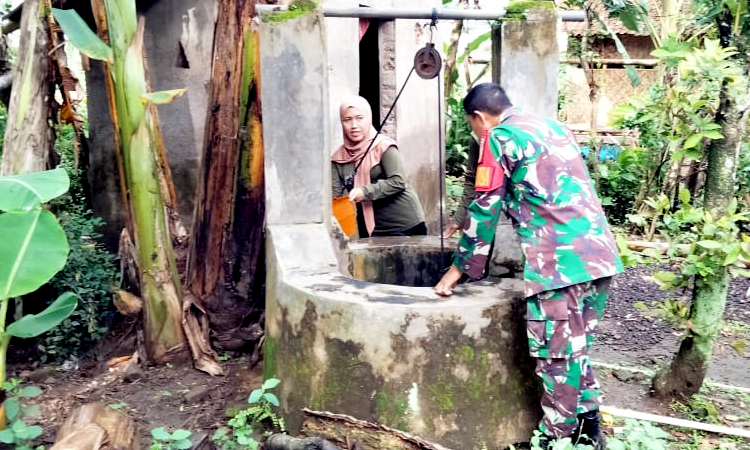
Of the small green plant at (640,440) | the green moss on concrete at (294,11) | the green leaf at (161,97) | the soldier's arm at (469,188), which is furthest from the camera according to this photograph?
the soldier's arm at (469,188)

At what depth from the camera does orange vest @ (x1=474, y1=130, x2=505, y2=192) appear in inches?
126

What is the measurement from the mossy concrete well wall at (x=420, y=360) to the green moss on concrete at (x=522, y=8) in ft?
5.19

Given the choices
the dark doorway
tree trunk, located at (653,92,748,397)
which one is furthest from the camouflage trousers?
the dark doorway

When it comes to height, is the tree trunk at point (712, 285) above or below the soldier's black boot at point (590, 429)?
above

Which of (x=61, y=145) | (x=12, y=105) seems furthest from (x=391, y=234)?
(x=61, y=145)

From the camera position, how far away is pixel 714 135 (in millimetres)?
3641

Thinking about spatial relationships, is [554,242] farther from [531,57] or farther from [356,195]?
[356,195]

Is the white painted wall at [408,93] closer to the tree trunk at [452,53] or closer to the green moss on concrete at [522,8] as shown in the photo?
the tree trunk at [452,53]

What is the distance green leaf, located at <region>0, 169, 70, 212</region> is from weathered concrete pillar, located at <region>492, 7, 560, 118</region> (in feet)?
7.94

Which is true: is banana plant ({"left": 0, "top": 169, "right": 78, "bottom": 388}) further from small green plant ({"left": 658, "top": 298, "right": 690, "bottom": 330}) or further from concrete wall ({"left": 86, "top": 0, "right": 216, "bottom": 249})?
small green plant ({"left": 658, "top": 298, "right": 690, "bottom": 330})

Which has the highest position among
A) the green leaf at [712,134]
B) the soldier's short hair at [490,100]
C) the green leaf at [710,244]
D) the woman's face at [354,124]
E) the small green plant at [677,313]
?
the soldier's short hair at [490,100]

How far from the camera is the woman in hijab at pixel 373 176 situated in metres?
4.94

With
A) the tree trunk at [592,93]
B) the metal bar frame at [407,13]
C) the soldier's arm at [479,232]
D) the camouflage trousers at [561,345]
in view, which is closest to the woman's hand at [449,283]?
the soldier's arm at [479,232]

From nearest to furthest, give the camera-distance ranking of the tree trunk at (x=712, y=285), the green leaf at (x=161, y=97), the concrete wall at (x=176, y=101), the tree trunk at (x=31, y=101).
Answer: the tree trunk at (x=712, y=285), the green leaf at (x=161, y=97), the tree trunk at (x=31, y=101), the concrete wall at (x=176, y=101)
